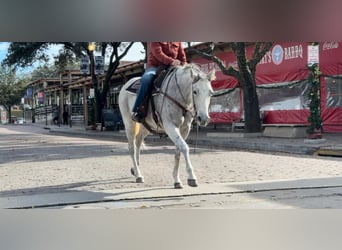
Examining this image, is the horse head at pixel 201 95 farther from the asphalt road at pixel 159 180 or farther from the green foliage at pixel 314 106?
the green foliage at pixel 314 106

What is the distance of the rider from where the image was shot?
5.61 meters

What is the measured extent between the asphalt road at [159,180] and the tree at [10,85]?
1.04 meters

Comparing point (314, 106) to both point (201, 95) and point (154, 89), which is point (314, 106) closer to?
point (154, 89)

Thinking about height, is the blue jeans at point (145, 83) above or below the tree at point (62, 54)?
below

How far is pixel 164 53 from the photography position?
568 cm

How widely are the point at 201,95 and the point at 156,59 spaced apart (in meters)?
0.84

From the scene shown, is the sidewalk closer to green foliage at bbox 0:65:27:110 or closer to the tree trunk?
the tree trunk

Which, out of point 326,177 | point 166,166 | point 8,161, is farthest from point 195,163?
point 8,161

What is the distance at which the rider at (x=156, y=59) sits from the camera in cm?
561

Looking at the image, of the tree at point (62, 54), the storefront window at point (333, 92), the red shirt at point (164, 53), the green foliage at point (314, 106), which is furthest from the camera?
the storefront window at point (333, 92)

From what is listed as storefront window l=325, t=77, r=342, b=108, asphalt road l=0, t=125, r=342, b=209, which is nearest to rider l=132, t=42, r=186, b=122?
asphalt road l=0, t=125, r=342, b=209

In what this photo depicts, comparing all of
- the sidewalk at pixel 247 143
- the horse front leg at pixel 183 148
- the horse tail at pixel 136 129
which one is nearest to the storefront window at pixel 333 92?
the sidewalk at pixel 247 143

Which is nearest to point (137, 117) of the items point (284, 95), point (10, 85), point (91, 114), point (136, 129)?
point (136, 129)
